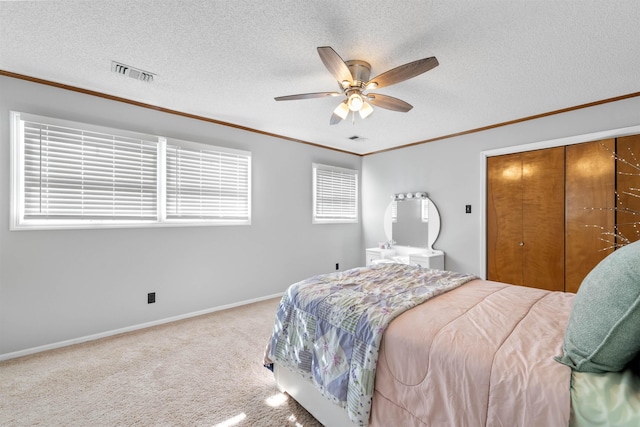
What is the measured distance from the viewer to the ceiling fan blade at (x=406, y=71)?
178 cm

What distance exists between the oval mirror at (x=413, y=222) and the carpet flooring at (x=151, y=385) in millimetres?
2824

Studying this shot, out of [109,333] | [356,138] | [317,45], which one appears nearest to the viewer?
[317,45]

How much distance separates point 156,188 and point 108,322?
57.9 inches

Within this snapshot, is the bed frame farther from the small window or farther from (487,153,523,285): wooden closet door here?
(487,153,523,285): wooden closet door

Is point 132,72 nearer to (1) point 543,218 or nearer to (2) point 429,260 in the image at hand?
(2) point 429,260

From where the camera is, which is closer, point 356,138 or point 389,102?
point 389,102

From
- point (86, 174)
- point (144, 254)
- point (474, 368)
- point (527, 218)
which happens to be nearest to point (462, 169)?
point (527, 218)

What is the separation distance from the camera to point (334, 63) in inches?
73.6

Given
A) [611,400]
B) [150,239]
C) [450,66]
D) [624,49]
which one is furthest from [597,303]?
[150,239]

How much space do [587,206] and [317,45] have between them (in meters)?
3.32

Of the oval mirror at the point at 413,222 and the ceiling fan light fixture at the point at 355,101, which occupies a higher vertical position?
the ceiling fan light fixture at the point at 355,101

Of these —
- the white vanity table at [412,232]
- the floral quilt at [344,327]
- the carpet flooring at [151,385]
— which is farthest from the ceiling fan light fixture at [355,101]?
the white vanity table at [412,232]

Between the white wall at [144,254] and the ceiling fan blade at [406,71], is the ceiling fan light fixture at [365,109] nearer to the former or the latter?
the ceiling fan blade at [406,71]

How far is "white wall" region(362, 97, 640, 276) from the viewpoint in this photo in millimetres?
3062
